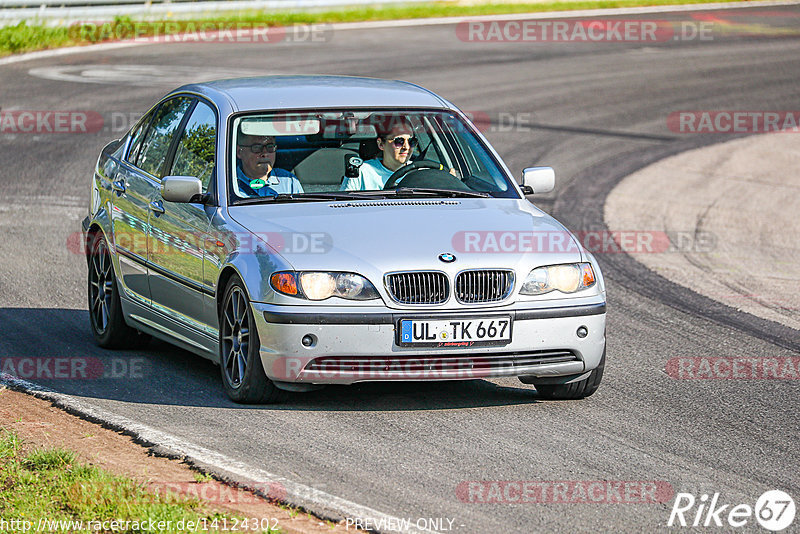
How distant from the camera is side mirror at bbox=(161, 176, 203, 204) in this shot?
7.75 metres

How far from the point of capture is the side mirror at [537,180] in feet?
27.7

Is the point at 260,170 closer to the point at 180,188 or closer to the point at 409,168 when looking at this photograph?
the point at 180,188

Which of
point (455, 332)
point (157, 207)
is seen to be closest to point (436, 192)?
point (455, 332)

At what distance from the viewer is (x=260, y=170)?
813cm

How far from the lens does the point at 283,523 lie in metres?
5.30

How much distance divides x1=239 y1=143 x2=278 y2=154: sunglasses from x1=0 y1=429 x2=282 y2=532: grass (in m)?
2.65

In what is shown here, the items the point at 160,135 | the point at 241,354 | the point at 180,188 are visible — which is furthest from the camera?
the point at 160,135

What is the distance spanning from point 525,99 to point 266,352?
1629 centimetres

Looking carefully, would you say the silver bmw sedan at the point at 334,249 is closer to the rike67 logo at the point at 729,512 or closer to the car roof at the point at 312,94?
the car roof at the point at 312,94

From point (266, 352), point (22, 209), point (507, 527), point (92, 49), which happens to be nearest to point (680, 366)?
point (266, 352)

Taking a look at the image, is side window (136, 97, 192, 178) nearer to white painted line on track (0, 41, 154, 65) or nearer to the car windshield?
the car windshield

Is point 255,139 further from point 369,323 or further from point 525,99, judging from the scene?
point 525,99

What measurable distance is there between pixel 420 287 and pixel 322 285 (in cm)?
50

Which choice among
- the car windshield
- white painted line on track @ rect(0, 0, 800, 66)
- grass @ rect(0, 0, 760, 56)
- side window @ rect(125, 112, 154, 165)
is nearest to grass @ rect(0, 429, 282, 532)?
the car windshield
